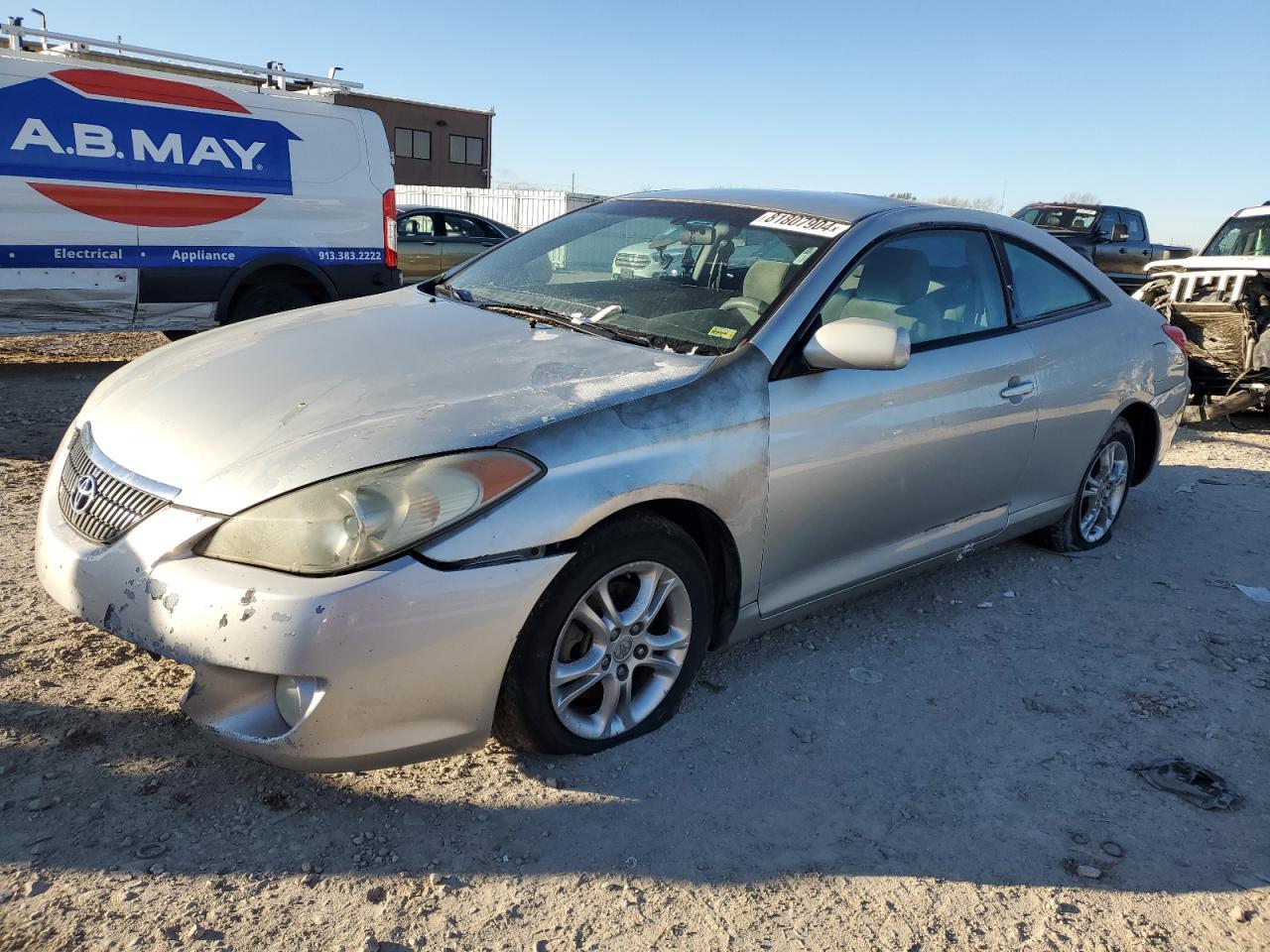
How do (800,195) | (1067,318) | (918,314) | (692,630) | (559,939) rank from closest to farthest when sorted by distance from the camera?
(559,939), (692,630), (918,314), (800,195), (1067,318)

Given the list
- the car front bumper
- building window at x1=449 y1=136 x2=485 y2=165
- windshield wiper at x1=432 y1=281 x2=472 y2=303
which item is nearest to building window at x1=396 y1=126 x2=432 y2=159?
building window at x1=449 y1=136 x2=485 y2=165

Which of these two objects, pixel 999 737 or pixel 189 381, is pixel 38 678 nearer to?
pixel 189 381

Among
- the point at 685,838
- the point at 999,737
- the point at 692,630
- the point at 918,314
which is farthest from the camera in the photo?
the point at 918,314

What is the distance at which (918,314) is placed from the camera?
3.66 metres

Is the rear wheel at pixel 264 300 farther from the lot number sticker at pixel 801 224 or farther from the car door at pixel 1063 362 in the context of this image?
the car door at pixel 1063 362

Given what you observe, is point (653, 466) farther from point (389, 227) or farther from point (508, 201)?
point (508, 201)

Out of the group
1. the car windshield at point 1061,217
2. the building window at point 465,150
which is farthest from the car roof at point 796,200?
the building window at point 465,150

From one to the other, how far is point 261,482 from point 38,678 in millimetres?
1244

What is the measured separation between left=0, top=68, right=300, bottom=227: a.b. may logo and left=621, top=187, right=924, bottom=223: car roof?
461 cm

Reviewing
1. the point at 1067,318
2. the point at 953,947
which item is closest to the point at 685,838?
the point at 953,947

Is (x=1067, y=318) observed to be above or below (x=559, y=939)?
above

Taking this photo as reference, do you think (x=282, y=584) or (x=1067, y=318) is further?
(x=1067, y=318)

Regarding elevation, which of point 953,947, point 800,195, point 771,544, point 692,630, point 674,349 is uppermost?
point 800,195

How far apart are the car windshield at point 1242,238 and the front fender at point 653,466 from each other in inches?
359
